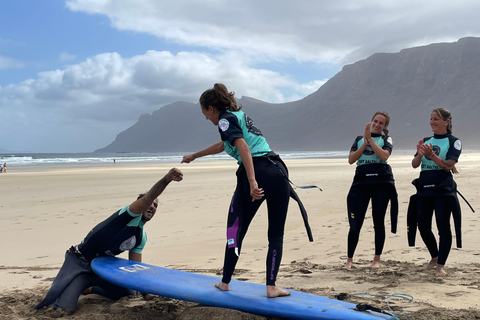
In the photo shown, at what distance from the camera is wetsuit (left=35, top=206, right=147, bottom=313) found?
141 inches

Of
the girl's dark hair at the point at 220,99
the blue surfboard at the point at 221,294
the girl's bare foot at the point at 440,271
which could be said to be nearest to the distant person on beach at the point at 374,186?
the girl's bare foot at the point at 440,271

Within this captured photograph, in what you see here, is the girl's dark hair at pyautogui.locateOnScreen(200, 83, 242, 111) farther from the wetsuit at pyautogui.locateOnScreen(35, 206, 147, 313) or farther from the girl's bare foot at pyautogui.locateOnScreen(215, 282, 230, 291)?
the girl's bare foot at pyautogui.locateOnScreen(215, 282, 230, 291)

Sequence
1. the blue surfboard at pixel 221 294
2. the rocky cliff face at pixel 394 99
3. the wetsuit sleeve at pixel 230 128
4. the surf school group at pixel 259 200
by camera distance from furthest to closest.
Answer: the rocky cliff face at pixel 394 99
the surf school group at pixel 259 200
the wetsuit sleeve at pixel 230 128
the blue surfboard at pixel 221 294

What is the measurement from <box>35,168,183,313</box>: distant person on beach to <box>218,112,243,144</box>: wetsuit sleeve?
24.5 inches

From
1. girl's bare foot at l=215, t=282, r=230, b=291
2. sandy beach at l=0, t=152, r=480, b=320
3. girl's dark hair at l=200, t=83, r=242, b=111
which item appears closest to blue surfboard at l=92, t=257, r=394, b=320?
girl's bare foot at l=215, t=282, r=230, b=291

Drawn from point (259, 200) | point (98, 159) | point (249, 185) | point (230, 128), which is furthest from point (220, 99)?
point (98, 159)

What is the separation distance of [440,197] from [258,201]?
90.6 inches

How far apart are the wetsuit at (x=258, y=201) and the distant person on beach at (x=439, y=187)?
6.39 feet

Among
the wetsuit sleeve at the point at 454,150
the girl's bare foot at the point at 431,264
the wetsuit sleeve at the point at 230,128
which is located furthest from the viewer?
the girl's bare foot at the point at 431,264

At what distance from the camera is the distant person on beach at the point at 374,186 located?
4641 millimetres

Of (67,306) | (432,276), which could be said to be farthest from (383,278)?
(67,306)

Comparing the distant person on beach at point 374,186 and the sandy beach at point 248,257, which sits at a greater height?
the distant person on beach at point 374,186

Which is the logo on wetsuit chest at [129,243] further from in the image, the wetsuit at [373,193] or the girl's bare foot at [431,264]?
the girl's bare foot at [431,264]

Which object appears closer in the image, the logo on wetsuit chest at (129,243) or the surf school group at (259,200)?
the surf school group at (259,200)
